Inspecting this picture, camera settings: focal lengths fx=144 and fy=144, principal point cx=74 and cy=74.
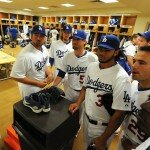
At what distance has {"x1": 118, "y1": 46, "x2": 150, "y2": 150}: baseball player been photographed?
97 centimetres

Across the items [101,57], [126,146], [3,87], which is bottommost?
[3,87]

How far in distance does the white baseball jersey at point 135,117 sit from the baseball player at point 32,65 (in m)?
1.04

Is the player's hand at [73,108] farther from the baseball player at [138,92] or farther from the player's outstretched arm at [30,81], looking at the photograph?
the player's outstretched arm at [30,81]

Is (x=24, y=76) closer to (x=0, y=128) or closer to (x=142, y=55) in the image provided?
(x=0, y=128)

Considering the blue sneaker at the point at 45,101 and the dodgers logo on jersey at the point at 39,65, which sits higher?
the dodgers logo on jersey at the point at 39,65

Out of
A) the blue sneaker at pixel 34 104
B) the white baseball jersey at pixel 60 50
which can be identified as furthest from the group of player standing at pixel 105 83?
the white baseball jersey at pixel 60 50

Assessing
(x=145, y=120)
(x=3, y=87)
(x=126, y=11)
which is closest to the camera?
(x=145, y=120)

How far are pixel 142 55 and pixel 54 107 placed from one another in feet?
2.64

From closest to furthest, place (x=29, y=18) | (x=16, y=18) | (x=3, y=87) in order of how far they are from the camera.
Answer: (x=3, y=87) < (x=16, y=18) < (x=29, y=18)

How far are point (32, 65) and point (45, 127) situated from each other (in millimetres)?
896

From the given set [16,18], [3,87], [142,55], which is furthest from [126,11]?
[16,18]

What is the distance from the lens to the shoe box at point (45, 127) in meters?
1.01

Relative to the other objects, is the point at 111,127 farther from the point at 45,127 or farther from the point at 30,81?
the point at 30,81

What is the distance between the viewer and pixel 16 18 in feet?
35.7
